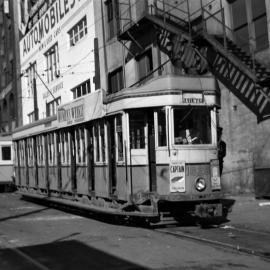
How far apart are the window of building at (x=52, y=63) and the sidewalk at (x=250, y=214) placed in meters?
22.0

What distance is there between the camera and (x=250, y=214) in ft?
46.6

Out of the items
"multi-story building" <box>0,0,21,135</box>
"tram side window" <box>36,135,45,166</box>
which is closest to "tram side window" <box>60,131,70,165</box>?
"tram side window" <box>36,135,45,166</box>

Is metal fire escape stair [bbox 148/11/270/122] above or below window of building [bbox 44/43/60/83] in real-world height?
below

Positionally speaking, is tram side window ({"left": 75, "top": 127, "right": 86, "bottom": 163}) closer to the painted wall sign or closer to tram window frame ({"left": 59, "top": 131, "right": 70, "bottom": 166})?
tram window frame ({"left": 59, "top": 131, "right": 70, "bottom": 166})

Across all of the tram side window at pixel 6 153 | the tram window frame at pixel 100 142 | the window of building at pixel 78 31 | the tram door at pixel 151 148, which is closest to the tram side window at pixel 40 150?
the tram window frame at pixel 100 142

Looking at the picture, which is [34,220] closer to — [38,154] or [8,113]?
[38,154]

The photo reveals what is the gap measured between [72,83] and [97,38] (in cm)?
520

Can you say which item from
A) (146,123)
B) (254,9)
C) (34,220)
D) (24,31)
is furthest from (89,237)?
→ (24,31)

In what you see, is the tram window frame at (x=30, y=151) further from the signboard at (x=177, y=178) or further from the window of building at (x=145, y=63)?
the signboard at (x=177, y=178)

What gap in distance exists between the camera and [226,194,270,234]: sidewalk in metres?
12.4

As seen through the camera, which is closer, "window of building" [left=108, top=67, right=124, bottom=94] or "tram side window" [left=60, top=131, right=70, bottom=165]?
"tram side window" [left=60, top=131, right=70, bottom=165]

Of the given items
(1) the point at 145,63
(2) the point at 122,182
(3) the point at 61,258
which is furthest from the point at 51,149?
(3) the point at 61,258

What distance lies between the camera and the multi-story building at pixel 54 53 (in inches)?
1247

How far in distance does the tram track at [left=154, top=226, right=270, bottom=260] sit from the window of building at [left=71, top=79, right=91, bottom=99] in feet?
66.0
